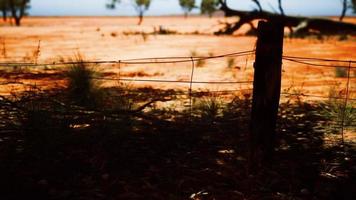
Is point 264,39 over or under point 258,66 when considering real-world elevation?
over

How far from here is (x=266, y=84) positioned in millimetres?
3977

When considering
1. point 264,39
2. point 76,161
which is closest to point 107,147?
point 76,161

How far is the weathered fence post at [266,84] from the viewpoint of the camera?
12.9 ft

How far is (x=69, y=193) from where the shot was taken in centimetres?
361

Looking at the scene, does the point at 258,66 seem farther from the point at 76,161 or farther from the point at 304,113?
the point at 304,113

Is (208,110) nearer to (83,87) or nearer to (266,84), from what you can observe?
(266,84)

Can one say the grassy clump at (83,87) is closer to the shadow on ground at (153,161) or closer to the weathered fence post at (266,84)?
the shadow on ground at (153,161)

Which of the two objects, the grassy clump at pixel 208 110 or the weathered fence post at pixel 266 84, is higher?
the weathered fence post at pixel 266 84

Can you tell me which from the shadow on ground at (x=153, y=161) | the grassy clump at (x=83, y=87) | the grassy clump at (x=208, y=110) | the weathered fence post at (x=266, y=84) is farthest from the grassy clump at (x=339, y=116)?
the grassy clump at (x=83, y=87)

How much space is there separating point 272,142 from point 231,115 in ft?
6.89

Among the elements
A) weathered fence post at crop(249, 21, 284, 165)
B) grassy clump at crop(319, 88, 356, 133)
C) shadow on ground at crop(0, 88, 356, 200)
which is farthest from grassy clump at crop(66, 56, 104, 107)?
grassy clump at crop(319, 88, 356, 133)

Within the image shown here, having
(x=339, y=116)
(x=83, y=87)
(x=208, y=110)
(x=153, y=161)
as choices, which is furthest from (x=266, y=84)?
(x=83, y=87)

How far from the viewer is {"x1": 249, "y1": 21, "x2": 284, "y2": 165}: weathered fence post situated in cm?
393

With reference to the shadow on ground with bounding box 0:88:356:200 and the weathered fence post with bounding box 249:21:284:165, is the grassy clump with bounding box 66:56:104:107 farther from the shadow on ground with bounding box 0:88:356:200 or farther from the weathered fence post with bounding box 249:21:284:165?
the weathered fence post with bounding box 249:21:284:165
